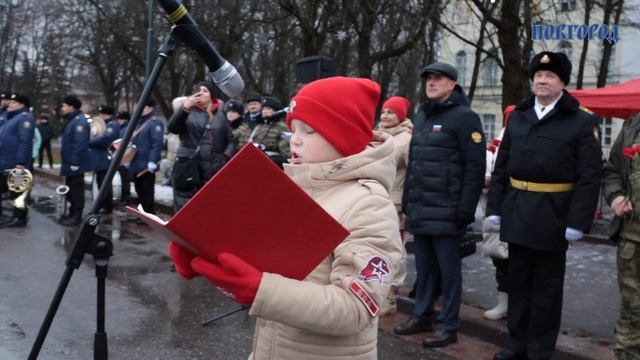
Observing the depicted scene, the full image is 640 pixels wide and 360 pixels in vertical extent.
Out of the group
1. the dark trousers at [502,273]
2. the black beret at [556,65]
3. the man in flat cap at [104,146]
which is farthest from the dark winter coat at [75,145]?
the black beret at [556,65]

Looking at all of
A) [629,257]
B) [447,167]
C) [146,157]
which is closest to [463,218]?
[447,167]

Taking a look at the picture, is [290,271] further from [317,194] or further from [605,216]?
[605,216]

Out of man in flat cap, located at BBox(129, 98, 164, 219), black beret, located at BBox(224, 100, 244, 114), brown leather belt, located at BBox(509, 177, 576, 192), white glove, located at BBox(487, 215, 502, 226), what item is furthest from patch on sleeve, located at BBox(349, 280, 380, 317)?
man in flat cap, located at BBox(129, 98, 164, 219)

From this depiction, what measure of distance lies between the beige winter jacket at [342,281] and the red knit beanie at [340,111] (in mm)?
62

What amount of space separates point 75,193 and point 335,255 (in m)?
9.85

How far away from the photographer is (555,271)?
432 cm

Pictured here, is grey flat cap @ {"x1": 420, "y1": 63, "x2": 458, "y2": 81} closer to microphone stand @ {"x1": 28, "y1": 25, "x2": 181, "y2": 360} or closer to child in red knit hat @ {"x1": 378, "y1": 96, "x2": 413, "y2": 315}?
child in red knit hat @ {"x1": 378, "y1": 96, "x2": 413, "y2": 315}

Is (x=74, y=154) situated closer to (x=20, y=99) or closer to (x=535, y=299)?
(x=20, y=99)

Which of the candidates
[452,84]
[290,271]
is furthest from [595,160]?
[290,271]

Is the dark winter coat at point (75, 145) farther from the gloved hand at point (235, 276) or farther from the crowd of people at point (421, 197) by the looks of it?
the gloved hand at point (235, 276)

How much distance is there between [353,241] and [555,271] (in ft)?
8.95

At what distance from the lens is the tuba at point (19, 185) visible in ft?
33.7

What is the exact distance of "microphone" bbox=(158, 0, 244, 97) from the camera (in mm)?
2701

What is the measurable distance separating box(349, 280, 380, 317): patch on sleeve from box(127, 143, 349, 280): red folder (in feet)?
0.42
